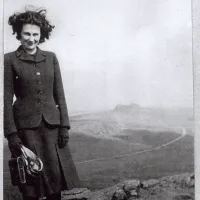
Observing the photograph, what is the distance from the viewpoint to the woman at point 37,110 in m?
4.20

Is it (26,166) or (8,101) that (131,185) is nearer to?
(26,166)

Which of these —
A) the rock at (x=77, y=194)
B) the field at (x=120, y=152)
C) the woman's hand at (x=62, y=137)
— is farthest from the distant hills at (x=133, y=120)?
the rock at (x=77, y=194)

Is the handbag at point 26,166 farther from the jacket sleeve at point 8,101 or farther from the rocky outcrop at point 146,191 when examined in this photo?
the rocky outcrop at point 146,191

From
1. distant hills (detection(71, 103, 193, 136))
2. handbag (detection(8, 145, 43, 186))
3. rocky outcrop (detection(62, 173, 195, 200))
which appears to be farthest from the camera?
distant hills (detection(71, 103, 193, 136))

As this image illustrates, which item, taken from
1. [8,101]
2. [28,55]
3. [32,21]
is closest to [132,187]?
[8,101]

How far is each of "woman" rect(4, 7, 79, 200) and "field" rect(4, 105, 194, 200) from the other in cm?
13

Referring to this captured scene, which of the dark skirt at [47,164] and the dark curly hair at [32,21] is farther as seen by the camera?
the dark curly hair at [32,21]

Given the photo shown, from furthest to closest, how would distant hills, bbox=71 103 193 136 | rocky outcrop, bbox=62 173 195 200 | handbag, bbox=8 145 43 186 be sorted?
distant hills, bbox=71 103 193 136 < rocky outcrop, bbox=62 173 195 200 < handbag, bbox=8 145 43 186

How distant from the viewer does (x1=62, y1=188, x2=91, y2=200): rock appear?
13.9 feet

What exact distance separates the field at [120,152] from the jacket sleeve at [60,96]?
95mm

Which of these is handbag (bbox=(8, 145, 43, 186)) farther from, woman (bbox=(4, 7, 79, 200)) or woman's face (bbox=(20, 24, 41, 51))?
woman's face (bbox=(20, 24, 41, 51))

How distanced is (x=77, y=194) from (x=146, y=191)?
27.0 inches

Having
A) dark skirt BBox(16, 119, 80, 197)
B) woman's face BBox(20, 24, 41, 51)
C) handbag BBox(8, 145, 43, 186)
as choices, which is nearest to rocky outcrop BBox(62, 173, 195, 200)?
dark skirt BBox(16, 119, 80, 197)

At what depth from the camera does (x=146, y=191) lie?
4.31 meters
